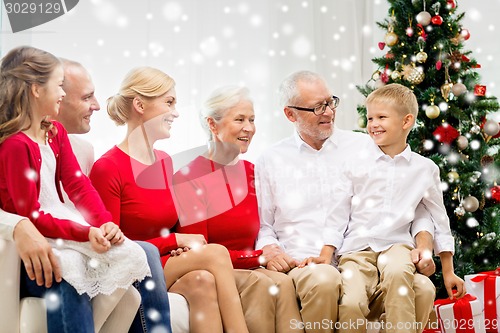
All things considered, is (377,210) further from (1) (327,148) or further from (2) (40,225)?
(2) (40,225)

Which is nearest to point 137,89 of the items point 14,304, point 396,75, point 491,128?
point 14,304

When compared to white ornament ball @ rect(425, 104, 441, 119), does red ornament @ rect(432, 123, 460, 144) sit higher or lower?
lower

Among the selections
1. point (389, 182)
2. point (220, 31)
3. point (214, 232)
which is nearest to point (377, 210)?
point (389, 182)

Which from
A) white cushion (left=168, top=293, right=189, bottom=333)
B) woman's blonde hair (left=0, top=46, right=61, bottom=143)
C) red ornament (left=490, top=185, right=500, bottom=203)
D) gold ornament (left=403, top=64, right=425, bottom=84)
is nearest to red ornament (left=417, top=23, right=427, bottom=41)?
gold ornament (left=403, top=64, right=425, bottom=84)

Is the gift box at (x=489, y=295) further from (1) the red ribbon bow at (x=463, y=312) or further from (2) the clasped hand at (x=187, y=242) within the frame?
(2) the clasped hand at (x=187, y=242)

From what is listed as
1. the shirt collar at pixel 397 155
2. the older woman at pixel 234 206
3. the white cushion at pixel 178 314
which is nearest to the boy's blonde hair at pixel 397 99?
the shirt collar at pixel 397 155

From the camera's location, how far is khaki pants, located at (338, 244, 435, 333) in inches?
90.4

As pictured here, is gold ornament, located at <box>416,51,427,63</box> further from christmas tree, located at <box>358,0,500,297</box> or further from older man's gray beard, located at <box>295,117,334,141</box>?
older man's gray beard, located at <box>295,117,334,141</box>

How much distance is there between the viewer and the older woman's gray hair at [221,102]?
106 inches

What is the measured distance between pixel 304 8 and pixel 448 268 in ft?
7.66

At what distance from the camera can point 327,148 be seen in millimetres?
2775

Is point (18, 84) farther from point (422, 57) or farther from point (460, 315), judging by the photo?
point (422, 57)

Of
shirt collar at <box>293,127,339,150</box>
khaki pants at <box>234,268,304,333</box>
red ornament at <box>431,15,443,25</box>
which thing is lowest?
khaki pants at <box>234,268,304,333</box>

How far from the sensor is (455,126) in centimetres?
349
